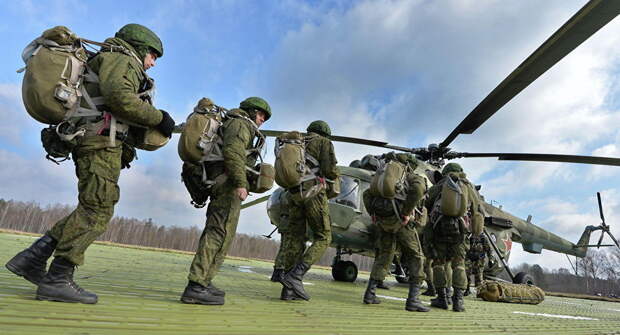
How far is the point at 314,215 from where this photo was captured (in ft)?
14.6

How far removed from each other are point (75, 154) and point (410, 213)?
3863mm

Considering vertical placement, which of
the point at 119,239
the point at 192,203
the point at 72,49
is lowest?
the point at 119,239

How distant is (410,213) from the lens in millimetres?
4781

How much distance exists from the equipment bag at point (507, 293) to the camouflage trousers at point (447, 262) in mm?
2237

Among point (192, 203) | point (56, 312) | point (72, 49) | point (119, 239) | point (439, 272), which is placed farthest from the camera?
point (119, 239)

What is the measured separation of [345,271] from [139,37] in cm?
690

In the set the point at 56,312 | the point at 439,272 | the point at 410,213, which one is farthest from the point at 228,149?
the point at 439,272

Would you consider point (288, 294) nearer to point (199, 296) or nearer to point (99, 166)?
point (199, 296)

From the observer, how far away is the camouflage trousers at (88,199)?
250 cm

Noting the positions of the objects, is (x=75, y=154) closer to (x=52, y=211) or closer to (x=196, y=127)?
(x=196, y=127)

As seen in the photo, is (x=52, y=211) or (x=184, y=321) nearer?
(x=184, y=321)

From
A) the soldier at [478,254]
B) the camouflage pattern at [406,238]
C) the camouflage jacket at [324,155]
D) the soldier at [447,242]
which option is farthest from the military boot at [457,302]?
the soldier at [478,254]

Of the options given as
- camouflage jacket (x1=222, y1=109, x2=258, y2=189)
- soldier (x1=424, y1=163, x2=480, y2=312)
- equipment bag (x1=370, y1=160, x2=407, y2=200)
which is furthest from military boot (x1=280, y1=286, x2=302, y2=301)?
soldier (x1=424, y1=163, x2=480, y2=312)

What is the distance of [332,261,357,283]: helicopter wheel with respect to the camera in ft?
27.5
